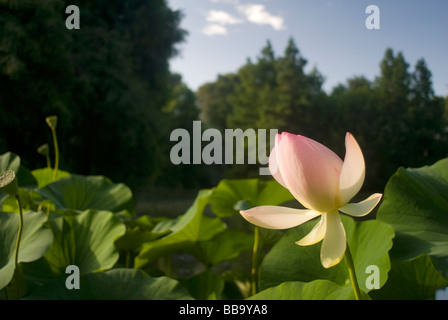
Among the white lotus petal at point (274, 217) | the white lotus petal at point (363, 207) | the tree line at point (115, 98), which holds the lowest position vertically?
the white lotus petal at point (274, 217)

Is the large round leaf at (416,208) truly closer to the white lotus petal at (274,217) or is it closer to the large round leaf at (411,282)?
the large round leaf at (411,282)

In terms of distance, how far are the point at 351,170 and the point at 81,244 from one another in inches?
17.8

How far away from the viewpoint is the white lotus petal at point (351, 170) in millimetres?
214

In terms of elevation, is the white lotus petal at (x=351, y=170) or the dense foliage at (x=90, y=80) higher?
the dense foliage at (x=90, y=80)

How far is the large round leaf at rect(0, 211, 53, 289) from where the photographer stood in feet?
1.40

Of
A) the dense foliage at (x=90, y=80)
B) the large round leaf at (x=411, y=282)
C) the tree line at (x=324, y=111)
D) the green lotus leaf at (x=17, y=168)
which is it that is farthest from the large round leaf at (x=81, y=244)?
the dense foliage at (x=90, y=80)

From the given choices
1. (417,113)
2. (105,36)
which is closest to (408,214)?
(417,113)

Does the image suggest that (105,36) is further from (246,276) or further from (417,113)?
(246,276)

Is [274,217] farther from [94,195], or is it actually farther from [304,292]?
[94,195]

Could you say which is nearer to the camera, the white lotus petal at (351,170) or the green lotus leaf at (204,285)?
the white lotus petal at (351,170)

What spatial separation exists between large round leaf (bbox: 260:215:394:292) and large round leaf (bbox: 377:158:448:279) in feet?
0.09

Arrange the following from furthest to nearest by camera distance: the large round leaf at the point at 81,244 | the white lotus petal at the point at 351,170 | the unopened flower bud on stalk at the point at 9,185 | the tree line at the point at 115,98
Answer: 1. the tree line at the point at 115,98
2. the large round leaf at the point at 81,244
3. the unopened flower bud on stalk at the point at 9,185
4. the white lotus petal at the point at 351,170

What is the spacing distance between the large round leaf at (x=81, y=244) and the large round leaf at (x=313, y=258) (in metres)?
0.22

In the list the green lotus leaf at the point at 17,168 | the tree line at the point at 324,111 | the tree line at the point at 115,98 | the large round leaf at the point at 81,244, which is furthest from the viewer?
the tree line at the point at 324,111
